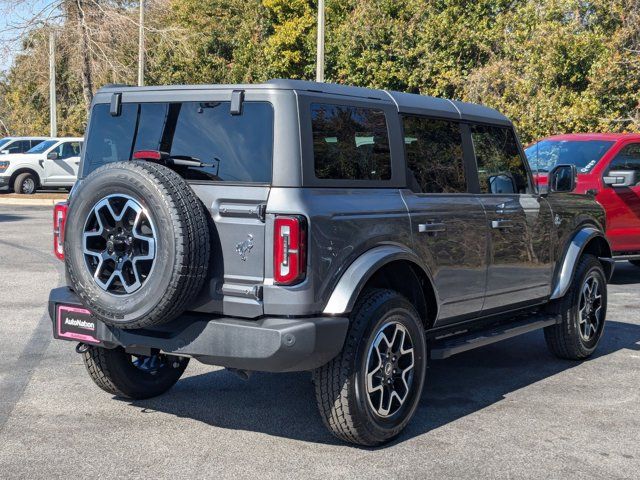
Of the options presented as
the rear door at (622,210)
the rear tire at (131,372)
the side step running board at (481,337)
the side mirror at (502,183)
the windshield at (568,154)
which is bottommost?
the rear tire at (131,372)

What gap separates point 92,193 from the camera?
463 cm

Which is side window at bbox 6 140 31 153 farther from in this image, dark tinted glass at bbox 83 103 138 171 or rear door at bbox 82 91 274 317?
rear door at bbox 82 91 274 317

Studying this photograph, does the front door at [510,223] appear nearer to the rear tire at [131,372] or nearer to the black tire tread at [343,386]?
the black tire tread at [343,386]

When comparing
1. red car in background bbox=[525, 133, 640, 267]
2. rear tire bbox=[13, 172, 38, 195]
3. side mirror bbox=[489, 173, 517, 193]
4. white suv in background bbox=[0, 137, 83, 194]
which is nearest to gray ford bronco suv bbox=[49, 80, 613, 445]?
side mirror bbox=[489, 173, 517, 193]

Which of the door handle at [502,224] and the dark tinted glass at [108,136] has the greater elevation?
the dark tinted glass at [108,136]

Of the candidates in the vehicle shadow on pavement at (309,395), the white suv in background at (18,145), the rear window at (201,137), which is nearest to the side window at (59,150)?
the white suv in background at (18,145)

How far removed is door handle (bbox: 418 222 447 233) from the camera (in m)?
5.25

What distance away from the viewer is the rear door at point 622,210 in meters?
10.8

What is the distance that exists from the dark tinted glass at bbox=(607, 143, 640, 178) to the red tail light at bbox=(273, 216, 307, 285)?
24.4 feet

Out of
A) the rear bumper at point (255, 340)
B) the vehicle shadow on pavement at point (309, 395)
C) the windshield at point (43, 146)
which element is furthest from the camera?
the windshield at point (43, 146)

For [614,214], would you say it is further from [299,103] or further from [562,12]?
[562,12]

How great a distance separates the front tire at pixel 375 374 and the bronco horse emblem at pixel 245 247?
663 millimetres

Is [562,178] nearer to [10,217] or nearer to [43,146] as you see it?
[10,217]

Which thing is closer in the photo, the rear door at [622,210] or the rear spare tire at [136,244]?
the rear spare tire at [136,244]
